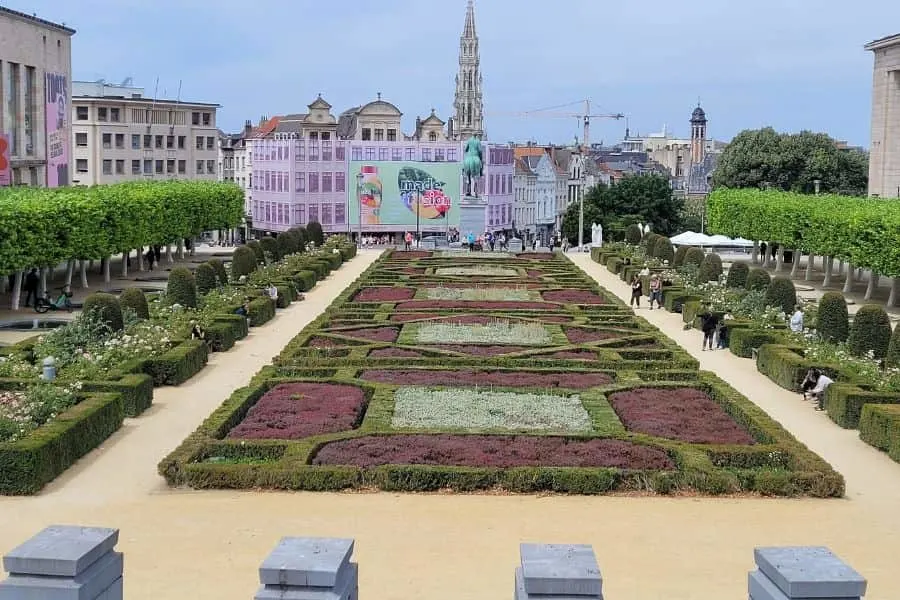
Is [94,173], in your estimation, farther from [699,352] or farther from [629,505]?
[629,505]

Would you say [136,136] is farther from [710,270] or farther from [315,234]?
[710,270]

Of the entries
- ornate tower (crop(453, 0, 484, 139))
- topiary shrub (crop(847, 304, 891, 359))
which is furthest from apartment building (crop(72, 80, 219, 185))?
topiary shrub (crop(847, 304, 891, 359))

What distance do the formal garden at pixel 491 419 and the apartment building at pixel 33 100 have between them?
122 ft

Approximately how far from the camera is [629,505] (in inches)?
744

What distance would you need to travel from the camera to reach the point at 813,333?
113ft

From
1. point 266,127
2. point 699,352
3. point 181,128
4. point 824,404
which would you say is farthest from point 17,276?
point 266,127

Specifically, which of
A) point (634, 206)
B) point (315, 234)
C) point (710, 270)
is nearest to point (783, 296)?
point (710, 270)

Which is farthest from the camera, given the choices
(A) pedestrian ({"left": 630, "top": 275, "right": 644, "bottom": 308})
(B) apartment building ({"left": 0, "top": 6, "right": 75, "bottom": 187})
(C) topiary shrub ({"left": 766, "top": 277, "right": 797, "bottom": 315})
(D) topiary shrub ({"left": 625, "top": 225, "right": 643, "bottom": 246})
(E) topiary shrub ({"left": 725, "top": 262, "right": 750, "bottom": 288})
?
(D) topiary shrub ({"left": 625, "top": 225, "right": 643, "bottom": 246})

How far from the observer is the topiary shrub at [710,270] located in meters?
48.1

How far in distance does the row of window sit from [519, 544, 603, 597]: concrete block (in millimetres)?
106519

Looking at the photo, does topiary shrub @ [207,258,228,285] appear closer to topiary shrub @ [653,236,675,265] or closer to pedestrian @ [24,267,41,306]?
pedestrian @ [24,267,41,306]

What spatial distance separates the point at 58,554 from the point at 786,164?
91.2m

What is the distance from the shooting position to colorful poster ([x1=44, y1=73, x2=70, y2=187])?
2904 inches

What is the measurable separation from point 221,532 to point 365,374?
11768 mm
